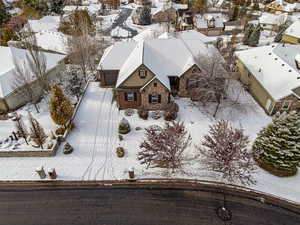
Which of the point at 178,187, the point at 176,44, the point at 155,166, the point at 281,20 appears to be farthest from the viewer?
the point at 281,20

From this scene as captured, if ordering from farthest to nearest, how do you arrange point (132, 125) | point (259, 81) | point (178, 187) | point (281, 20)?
point (281, 20), point (259, 81), point (132, 125), point (178, 187)

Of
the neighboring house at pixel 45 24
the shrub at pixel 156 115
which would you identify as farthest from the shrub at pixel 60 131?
the neighboring house at pixel 45 24

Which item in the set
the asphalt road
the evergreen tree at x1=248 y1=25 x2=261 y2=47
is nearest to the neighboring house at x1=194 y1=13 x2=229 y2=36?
the evergreen tree at x1=248 y1=25 x2=261 y2=47

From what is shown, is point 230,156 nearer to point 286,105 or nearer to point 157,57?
point 286,105

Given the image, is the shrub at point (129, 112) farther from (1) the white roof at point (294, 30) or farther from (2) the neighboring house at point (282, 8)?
(2) the neighboring house at point (282, 8)

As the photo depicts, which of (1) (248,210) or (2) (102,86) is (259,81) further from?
(2) (102,86)

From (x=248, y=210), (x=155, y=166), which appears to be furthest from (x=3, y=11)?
(x=248, y=210)

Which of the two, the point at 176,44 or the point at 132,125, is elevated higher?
the point at 176,44

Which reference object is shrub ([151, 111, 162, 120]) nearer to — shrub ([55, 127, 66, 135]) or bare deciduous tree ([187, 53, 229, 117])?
bare deciduous tree ([187, 53, 229, 117])
